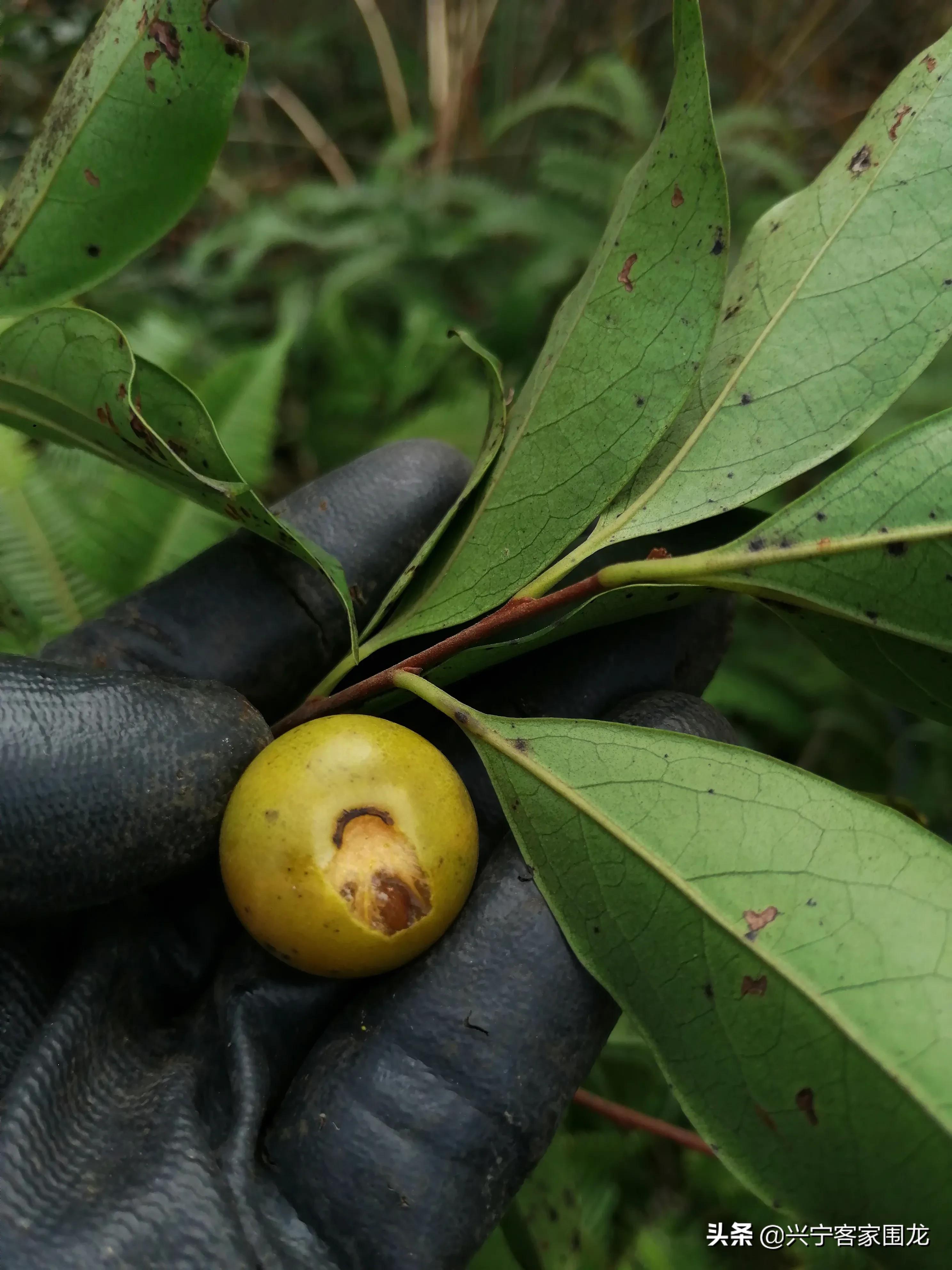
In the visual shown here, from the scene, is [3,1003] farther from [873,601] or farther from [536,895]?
[873,601]

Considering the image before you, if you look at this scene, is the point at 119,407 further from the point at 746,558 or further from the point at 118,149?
the point at 746,558

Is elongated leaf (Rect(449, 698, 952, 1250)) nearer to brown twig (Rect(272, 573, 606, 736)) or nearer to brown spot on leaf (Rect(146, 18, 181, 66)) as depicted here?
brown twig (Rect(272, 573, 606, 736))

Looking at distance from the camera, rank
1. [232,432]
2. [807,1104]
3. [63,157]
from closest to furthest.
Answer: [807,1104] < [63,157] < [232,432]

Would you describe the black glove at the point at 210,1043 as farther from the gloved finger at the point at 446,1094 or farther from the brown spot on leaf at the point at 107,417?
the brown spot on leaf at the point at 107,417

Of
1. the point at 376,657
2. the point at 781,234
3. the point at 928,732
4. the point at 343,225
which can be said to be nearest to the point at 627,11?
the point at 343,225

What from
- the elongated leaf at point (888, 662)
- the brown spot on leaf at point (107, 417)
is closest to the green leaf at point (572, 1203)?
the elongated leaf at point (888, 662)

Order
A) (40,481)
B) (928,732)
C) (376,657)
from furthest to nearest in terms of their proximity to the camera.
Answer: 1. (928,732)
2. (40,481)
3. (376,657)

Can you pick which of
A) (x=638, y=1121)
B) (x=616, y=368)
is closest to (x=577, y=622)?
(x=616, y=368)

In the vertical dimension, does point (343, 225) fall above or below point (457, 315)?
above
